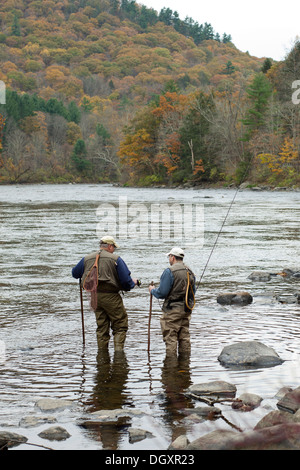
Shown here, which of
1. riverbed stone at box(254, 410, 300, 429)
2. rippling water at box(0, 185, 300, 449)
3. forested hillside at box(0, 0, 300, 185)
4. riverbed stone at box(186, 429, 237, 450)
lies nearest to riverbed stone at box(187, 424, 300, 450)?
riverbed stone at box(186, 429, 237, 450)

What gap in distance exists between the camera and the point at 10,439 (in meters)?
5.78

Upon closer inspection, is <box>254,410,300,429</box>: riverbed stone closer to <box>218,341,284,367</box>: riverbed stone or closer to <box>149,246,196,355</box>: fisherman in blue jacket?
<box>218,341,284,367</box>: riverbed stone

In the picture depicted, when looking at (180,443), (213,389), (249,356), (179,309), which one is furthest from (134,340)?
(180,443)

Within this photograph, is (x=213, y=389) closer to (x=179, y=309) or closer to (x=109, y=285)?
(x=179, y=309)

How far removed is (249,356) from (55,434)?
10.4 ft

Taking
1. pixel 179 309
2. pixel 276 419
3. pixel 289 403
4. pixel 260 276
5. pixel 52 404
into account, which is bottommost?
pixel 260 276

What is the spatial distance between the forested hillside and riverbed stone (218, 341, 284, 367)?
15.4m

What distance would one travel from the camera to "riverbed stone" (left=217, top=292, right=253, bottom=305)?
1237cm

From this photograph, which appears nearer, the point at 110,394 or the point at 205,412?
the point at 205,412

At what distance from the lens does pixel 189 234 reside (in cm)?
2470

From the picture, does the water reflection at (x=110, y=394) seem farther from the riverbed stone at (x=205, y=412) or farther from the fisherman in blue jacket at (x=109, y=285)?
the riverbed stone at (x=205, y=412)

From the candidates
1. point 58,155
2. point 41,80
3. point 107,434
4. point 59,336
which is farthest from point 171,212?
point 41,80

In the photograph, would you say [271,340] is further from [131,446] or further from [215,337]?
[131,446]

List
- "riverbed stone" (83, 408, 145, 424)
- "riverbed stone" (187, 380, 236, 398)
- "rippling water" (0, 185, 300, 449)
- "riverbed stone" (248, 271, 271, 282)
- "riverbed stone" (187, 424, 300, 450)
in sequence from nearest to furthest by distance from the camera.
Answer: "riverbed stone" (187, 424, 300, 450)
"riverbed stone" (83, 408, 145, 424)
"rippling water" (0, 185, 300, 449)
"riverbed stone" (187, 380, 236, 398)
"riverbed stone" (248, 271, 271, 282)
